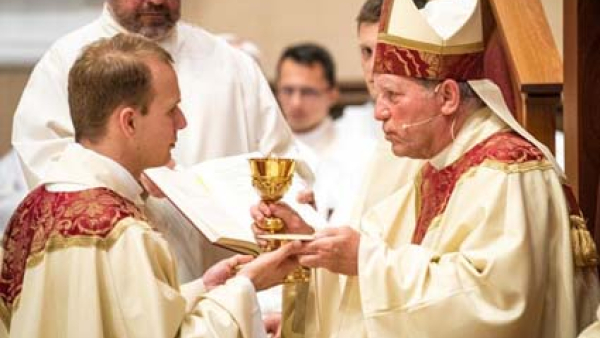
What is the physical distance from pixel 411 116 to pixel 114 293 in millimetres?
1052

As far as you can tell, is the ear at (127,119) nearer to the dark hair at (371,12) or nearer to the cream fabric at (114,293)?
the cream fabric at (114,293)

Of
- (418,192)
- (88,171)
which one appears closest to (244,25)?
(418,192)

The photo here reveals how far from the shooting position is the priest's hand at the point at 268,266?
4250 mm

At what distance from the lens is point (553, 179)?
429 cm

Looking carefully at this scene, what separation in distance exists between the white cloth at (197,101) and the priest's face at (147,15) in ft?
0.23

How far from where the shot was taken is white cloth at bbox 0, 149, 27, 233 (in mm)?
8078

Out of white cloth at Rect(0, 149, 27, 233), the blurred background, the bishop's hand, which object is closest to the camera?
the bishop's hand

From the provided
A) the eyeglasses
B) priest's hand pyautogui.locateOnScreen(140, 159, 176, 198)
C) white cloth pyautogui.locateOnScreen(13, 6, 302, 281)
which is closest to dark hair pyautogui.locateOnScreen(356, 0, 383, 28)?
A: white cloth pyautogui.locateOnScreen(13, 6, 302, 281)

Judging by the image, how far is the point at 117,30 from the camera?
5.71m

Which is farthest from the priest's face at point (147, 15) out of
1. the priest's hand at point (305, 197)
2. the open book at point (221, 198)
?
the priest's hand at point (305, 197)

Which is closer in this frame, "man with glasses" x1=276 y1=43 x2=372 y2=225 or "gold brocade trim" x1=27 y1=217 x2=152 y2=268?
"gold brocade trim" x1=27 y1=217 x2=152 y2=268

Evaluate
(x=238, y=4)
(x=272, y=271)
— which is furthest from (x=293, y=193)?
(x=238, y=4)

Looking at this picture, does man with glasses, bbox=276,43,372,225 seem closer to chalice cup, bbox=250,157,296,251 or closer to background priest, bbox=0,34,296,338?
chalice cup, bbox=250,157,296,251

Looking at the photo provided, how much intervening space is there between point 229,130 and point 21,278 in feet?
5.95
